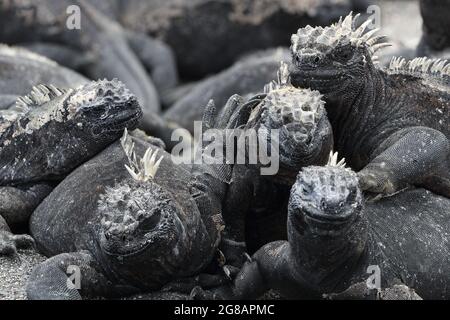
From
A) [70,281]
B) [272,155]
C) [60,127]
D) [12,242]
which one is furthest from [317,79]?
[12,242]

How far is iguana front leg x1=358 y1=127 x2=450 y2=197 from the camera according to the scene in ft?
12.5

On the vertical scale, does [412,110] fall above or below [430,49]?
above

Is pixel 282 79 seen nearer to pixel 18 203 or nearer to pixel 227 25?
pixel 18 203

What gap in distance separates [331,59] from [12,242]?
5.67ft

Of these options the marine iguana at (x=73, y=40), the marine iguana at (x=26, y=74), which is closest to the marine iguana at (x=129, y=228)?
the marine iguana at (x=26, y=74)

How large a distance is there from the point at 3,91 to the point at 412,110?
11.2 ft

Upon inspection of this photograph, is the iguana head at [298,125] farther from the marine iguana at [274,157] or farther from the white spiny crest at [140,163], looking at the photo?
the white spiny crest at [140,163]

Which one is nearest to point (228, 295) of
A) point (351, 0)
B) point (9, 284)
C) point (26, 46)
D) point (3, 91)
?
point (9, 284)

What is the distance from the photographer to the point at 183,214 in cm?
407

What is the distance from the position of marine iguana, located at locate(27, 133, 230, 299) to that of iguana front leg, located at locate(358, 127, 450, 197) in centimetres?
70

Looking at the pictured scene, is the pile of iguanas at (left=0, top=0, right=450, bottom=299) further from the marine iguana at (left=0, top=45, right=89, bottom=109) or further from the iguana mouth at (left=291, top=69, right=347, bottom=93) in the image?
the marine iguana at (left=0, top=45, right=89, bottom=109)

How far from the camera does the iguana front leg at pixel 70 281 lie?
12.8ft

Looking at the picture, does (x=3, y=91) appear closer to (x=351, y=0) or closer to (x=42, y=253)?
(x=42, y=253)

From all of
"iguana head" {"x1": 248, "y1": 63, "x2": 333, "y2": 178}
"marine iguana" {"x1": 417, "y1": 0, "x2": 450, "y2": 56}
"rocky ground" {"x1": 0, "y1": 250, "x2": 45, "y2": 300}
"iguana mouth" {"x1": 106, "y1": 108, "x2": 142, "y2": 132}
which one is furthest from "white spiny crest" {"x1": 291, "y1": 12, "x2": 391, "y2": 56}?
"marine iguana" {"x1": 417, "y1": 0, "x2": 450, "y2": 56}
